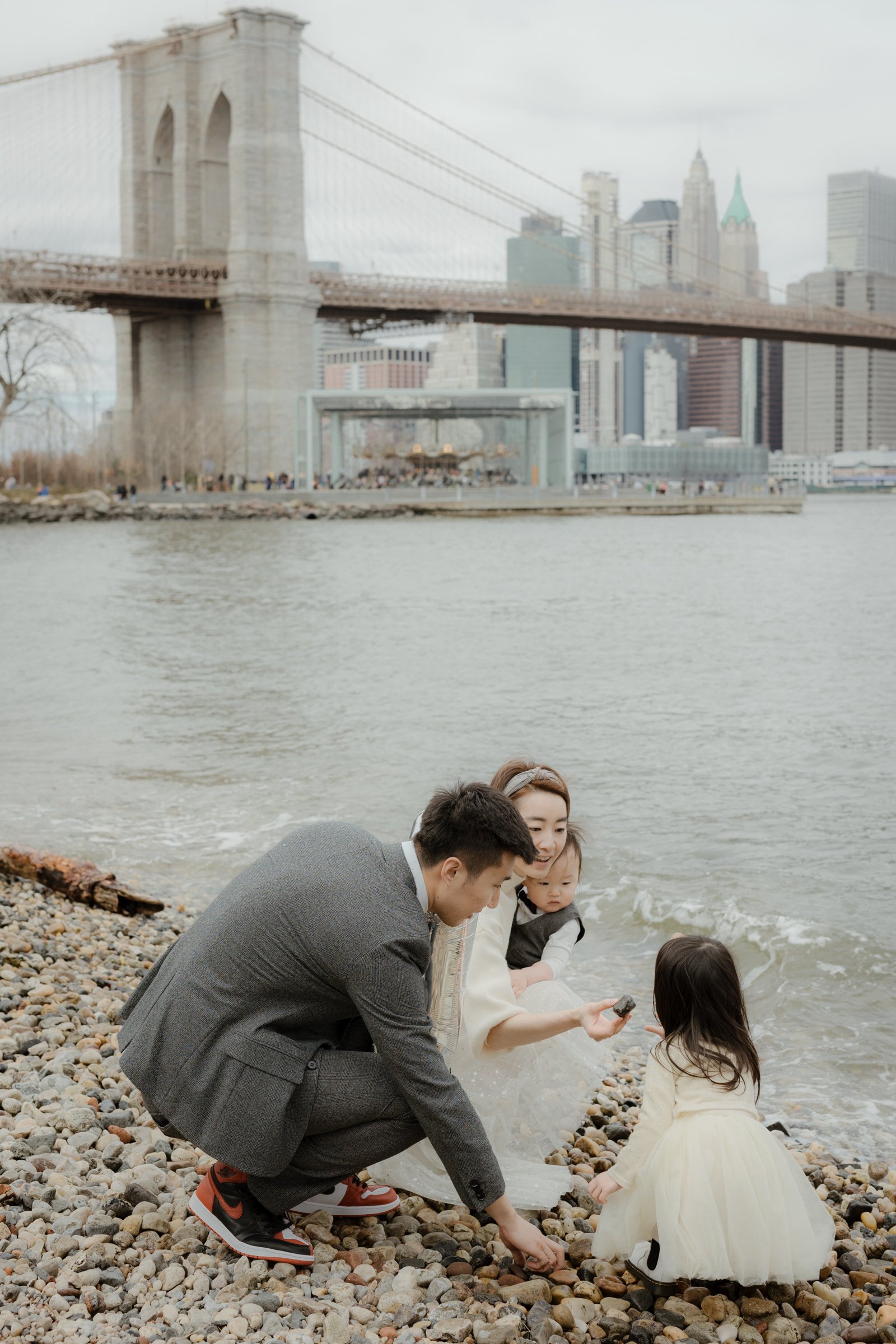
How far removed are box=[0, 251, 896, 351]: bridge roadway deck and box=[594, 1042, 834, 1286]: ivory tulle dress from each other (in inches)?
1633

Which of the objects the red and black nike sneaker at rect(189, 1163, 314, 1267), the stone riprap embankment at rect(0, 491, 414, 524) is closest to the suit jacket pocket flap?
the red and black nike sneaker at rect(189, 1163, 314, 1267)

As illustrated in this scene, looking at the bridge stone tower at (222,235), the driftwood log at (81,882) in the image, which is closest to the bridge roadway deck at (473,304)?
the bridge stone tower at (222,235)

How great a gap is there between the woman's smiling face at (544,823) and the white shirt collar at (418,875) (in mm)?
442

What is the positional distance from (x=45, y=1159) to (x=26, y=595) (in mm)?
17187

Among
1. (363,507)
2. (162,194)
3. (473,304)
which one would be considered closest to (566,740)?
(363,507)

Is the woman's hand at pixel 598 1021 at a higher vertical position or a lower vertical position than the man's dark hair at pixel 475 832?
lower

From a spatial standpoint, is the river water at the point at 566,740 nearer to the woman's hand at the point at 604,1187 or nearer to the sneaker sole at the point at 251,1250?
the woman's hand at the point at 604,1187

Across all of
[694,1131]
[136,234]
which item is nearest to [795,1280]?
[694,1131]

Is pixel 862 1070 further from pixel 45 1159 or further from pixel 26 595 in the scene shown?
pixel 26 595

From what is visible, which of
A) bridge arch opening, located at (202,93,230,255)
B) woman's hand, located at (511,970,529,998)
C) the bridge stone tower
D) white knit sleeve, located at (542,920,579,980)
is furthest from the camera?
bridge arch opening, located at (202,93,230,255)

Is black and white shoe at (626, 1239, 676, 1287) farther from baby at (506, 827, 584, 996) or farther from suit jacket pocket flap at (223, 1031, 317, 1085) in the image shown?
suit jacket pocket flap at (223, 1031, 317, 1085)

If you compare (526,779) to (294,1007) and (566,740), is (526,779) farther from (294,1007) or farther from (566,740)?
(566,740)

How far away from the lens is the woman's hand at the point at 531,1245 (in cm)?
235

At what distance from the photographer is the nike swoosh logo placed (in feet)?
7.82
